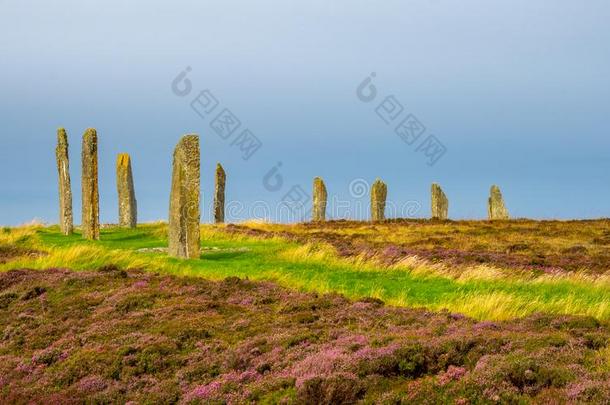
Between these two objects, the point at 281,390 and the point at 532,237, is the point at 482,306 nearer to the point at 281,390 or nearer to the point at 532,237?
the point at 281,390

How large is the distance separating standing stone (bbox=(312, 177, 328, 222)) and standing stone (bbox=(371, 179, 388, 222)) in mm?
3516

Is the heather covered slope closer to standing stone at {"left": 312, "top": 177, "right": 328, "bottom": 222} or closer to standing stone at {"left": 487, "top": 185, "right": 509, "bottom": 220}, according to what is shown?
standing stone at {"left": 312, "top": 177, "right": 328, "bottom": 222}

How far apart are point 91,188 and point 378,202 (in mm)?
24877

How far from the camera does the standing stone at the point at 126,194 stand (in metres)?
44.2

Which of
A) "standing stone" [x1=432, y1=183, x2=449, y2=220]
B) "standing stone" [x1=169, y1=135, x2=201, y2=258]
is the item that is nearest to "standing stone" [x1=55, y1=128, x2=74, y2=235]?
"standing stone" [x1=169, y1=135, x2=201, y2=258]

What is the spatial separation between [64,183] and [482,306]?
92.3ft

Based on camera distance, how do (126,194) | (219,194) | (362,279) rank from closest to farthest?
(362,279)
(126,194)
(219,194)

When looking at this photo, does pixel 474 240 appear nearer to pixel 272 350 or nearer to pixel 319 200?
pixel 319 200

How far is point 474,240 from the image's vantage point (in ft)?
124

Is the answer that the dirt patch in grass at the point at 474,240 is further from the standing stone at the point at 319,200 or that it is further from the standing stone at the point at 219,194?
the standing stone at the point at 219,194

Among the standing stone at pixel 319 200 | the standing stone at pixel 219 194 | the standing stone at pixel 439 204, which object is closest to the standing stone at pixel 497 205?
the standing stone at pixel 439 204

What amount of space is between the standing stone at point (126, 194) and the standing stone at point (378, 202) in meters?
18.0

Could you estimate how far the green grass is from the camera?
17656 millimetres

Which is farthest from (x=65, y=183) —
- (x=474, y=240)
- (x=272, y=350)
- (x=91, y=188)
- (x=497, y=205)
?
(x=497, y=205)
